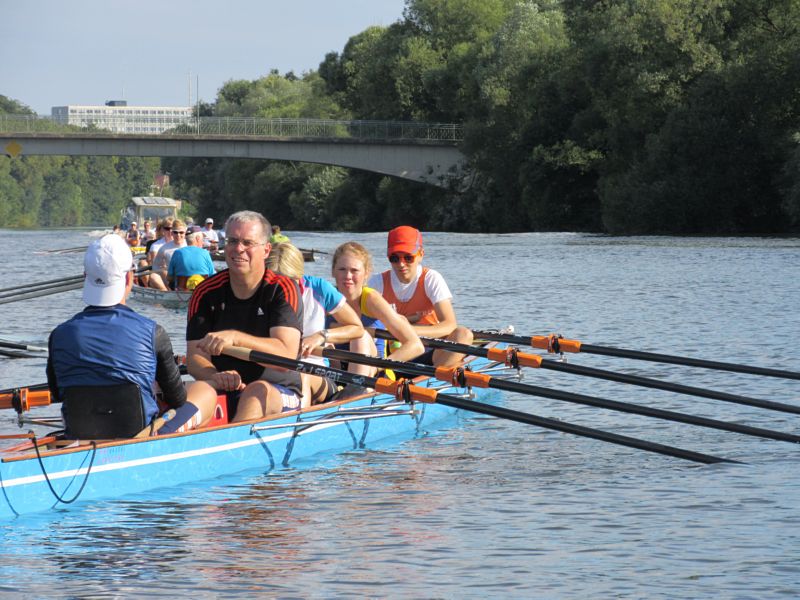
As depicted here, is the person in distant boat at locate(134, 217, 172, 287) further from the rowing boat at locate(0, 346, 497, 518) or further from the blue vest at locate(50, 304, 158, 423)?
the blue vest at locate(50, 304, 158, 423)

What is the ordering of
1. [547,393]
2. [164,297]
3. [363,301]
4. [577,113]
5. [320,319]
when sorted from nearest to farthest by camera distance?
[547,393] < [320,319] < [363,301] < [164,297] < [577,113]

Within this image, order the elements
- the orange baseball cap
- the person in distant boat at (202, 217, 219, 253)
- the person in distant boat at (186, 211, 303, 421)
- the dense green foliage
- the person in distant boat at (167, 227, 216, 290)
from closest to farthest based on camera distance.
Result: the person in distant boat at (186, 211, 303, 421)
the orange baseball cap
the person in distant boat at (167, 227, 216, 290)
the person in distant boat at (202, 217, 219, 253)
the dense green foliage

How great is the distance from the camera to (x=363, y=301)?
9.41 metres

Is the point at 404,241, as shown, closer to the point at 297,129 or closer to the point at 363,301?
the point at 363,301

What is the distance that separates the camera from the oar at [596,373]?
9.57 metres

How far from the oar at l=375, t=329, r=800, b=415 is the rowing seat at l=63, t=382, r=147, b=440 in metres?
3.48

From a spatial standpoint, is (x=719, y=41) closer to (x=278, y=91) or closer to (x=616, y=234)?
(x=616, y=234)

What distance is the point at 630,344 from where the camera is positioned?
1650 cm

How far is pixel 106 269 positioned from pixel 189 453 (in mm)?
1780

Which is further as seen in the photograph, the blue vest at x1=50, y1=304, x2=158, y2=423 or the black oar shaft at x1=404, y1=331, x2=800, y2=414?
the black oar shaft at x1=404, y1=331, x2=800, y2=414

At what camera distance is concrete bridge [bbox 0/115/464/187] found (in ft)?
225

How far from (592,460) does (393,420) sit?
165 cm

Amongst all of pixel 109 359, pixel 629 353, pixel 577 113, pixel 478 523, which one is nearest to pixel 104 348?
pixel 109 359

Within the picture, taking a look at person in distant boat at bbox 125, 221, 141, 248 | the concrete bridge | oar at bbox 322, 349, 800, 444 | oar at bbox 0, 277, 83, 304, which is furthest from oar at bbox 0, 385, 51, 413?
the concrete bridge
